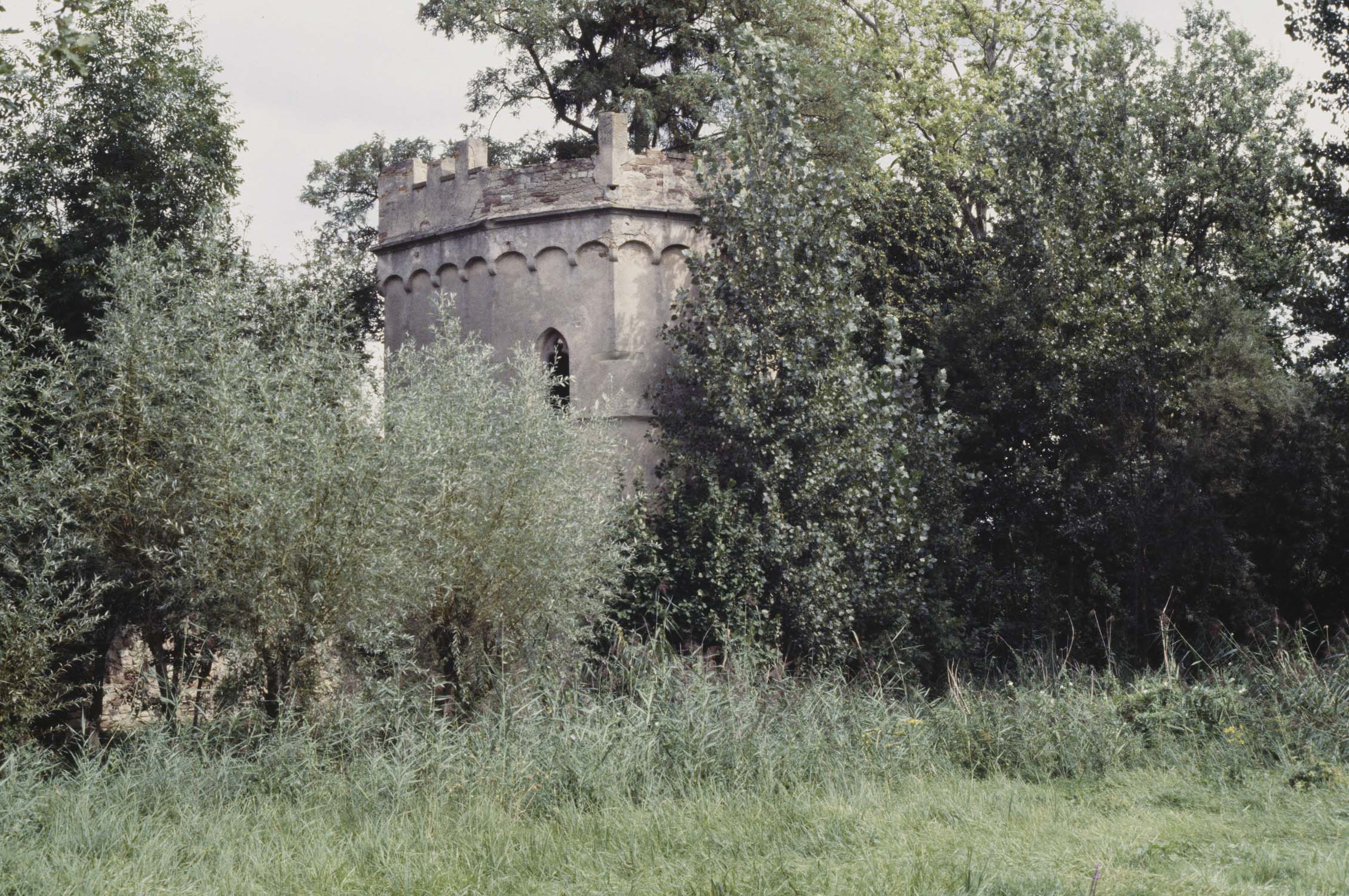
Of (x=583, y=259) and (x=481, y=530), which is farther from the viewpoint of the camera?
(x=583, y=259)

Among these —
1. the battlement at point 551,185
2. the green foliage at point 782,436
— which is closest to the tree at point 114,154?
the battlement at point 551,185

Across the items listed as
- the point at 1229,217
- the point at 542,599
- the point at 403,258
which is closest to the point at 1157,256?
the point at 1229,217

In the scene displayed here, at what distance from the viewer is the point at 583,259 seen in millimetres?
14906

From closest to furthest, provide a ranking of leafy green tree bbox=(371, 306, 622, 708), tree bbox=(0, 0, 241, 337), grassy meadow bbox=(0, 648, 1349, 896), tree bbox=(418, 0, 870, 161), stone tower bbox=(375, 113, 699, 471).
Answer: grassy meadow bbox=(0, 648, 1349, 896), leafy green tree bbox=(371, 306, 622, 708), tree bbox=(0, 0, 241, 337), stone tower bbox=(375, 113, 699, 471), tree bbox=(418, 0, 870, 161)

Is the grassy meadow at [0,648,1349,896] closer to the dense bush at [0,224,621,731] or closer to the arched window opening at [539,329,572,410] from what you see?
the dense bush at [0,224,621,731]

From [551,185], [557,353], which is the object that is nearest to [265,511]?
[557,353]

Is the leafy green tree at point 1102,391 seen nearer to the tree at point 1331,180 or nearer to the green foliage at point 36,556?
the tree at point 1331,180

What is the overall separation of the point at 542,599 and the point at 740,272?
4.58 meters

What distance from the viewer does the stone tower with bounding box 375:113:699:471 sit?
1470 cm

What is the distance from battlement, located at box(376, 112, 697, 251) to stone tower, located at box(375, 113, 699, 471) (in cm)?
2

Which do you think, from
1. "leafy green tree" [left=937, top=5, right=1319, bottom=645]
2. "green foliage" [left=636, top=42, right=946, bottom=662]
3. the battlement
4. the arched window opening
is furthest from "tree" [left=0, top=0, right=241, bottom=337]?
"leafy green tree" [left=937, top=5, right=1319, bottom=645]

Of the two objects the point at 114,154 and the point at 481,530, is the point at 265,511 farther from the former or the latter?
the point at 114,154

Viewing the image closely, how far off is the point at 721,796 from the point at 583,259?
9586 millimetres

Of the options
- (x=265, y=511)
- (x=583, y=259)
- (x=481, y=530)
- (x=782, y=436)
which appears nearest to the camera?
(x=265, y=511)
